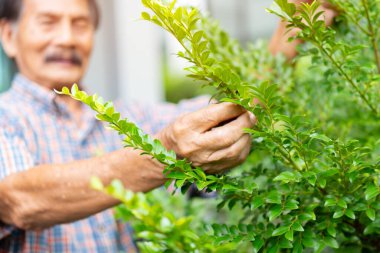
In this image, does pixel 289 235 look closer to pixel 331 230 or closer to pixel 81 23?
pixel 331 230

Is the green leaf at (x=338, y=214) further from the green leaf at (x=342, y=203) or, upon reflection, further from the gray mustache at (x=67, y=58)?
the gray mustache at (x=67, y=58)

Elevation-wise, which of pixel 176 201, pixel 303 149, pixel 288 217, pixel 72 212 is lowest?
pixel 176 201

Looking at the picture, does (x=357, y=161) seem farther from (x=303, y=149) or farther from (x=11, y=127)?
(x=11, y=127)

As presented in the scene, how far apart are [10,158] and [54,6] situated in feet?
2.49

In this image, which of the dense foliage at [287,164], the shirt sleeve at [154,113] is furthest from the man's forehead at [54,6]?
the dense foliage at [287,164]

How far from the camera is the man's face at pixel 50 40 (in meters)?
1.97

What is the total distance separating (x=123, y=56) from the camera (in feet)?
11.7

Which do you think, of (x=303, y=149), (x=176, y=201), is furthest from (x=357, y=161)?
(x=176, y=201)

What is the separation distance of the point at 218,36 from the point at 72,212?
51cm

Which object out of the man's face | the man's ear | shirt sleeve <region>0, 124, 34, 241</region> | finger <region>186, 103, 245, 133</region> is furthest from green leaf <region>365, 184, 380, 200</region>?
the man's ear

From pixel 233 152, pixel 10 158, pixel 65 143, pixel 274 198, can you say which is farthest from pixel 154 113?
pixel 274 198

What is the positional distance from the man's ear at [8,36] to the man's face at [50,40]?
40 millimetres

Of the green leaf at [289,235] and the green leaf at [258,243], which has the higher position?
the green leaf at [289,235]

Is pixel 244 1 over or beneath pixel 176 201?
over
